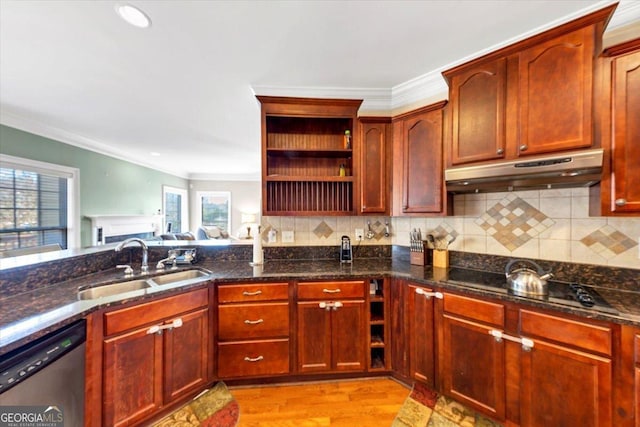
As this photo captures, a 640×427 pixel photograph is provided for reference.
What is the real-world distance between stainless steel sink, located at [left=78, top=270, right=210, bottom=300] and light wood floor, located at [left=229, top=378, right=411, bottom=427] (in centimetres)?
97

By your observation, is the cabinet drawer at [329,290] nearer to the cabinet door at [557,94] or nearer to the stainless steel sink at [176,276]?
the stainless steel sink at [176,276]

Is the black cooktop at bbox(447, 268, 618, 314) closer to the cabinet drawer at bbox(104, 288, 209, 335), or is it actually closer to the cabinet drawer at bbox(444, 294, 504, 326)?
the cabinet drawer at bbox(444, 294, 504, 326)

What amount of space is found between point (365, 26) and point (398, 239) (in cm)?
184

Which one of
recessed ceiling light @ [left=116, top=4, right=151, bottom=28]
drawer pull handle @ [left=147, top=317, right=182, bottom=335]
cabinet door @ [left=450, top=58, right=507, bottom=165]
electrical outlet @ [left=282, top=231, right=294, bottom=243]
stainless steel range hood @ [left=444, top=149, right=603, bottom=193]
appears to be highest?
recessed ceiling light @ [left=116, top=4, right=151, bottom=28]

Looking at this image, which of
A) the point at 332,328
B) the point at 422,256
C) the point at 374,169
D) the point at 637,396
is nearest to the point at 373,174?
the point at 374,169

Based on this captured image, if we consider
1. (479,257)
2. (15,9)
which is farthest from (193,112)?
(479,257)

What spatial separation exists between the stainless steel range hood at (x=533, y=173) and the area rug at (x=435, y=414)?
158 cm

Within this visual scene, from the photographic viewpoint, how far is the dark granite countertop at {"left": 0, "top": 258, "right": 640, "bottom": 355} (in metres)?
1.15

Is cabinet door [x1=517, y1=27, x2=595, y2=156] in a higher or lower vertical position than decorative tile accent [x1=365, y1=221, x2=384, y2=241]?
higher

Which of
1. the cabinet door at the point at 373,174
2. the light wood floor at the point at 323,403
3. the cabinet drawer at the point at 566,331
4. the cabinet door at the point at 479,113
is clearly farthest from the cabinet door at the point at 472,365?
the cabinet door at the point at 479,113

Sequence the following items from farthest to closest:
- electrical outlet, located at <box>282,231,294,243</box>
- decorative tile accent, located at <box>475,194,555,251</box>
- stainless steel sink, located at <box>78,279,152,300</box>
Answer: electrical outlet, located at <box>282,231,294,243</box> → decorative tile accent, located at <box>475,194,555,251</box> → stainless steel sink, located at <box>78,279,152,300</box>

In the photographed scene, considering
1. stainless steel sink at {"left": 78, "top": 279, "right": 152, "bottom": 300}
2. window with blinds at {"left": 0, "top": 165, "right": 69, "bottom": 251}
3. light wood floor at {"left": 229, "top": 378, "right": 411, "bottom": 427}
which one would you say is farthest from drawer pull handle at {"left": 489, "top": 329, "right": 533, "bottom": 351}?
window with blinds at {"left": 0, "top": 165, "right": 69, "bottom": 251}

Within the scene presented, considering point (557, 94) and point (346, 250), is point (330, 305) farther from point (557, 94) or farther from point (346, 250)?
point (557, 94)

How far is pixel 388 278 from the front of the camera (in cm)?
200
